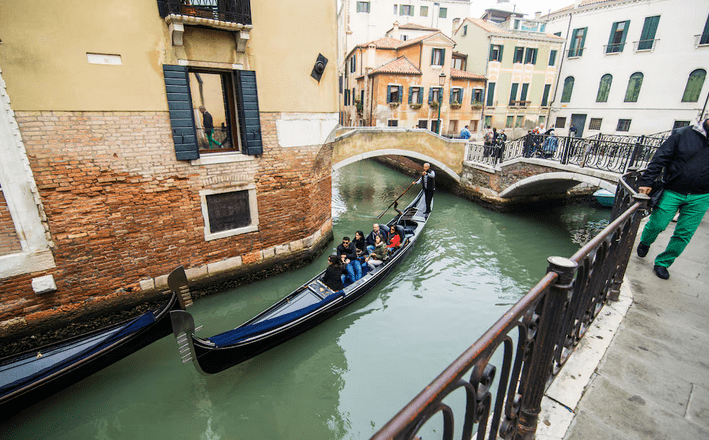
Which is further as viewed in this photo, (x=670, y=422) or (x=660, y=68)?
(x=660, y=68)

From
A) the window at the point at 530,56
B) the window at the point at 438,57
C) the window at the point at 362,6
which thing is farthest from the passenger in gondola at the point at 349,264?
the window at the point at 362,6

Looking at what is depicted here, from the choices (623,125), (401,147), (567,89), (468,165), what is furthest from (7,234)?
(567,89)

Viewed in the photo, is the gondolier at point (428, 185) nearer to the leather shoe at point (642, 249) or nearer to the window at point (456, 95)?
the leather shoe at point (642, 249)

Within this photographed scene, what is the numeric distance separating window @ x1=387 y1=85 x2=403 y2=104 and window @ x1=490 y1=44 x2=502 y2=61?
5133 millimetres

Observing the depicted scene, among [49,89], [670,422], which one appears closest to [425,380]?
[670,422]

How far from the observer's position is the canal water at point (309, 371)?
340cm

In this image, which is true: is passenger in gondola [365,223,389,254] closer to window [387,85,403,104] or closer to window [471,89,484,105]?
window [387,85,403,104]

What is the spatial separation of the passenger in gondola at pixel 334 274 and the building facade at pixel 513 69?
52.5 ft

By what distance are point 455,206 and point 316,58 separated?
6746mm

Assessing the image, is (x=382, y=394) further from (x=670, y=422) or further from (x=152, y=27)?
(x=152, y=27)

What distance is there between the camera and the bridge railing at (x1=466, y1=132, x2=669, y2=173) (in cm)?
657

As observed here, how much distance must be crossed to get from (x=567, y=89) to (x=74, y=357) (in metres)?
20.7

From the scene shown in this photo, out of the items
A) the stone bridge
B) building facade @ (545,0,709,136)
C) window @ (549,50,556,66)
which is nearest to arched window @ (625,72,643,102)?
building facade @ (545,0,709,136)

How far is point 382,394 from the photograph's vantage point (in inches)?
147
